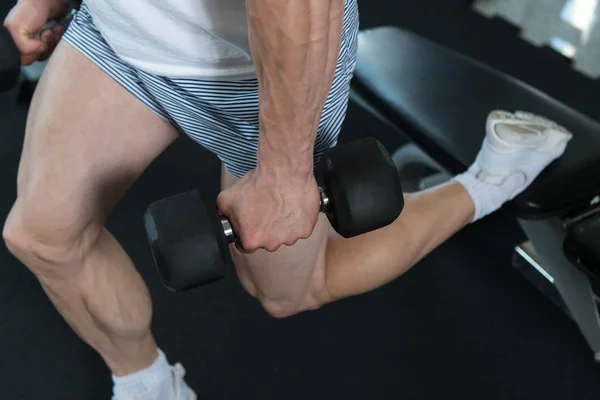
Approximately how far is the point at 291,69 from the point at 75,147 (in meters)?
0.41

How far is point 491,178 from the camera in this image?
1.27 metres

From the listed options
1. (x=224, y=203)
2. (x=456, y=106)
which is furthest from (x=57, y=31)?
(x=456, y=106)

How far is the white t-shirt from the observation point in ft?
2.66

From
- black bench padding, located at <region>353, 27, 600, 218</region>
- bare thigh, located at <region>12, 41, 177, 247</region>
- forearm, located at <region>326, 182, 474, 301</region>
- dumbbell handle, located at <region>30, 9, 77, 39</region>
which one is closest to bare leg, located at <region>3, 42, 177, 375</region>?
bare thigh, located at <region>12, 41, 177, 247</region>

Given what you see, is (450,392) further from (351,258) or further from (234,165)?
(234,165)

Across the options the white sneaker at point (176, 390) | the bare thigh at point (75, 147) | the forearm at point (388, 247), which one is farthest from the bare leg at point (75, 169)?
the forearm at point (388, 247)

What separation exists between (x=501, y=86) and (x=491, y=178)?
0.28 m

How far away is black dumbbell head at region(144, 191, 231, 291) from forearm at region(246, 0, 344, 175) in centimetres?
10

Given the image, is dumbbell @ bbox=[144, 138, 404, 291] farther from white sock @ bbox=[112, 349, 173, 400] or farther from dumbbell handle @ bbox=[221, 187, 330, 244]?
white sock @ bbox=[112, 349, 173, 400]

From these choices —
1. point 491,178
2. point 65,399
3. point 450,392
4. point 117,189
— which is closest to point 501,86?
point 491,178

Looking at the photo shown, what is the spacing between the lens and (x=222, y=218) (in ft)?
2.72

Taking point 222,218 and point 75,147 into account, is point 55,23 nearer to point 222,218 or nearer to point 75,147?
point 75,147

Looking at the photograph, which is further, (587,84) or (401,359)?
(587,84)

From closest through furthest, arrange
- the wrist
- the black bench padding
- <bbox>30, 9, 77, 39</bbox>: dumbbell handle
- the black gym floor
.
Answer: the wrist < <bbox>30, 9, 77, 39</bbox>: dumbbell handle < the black bench padding < the black gym floor
